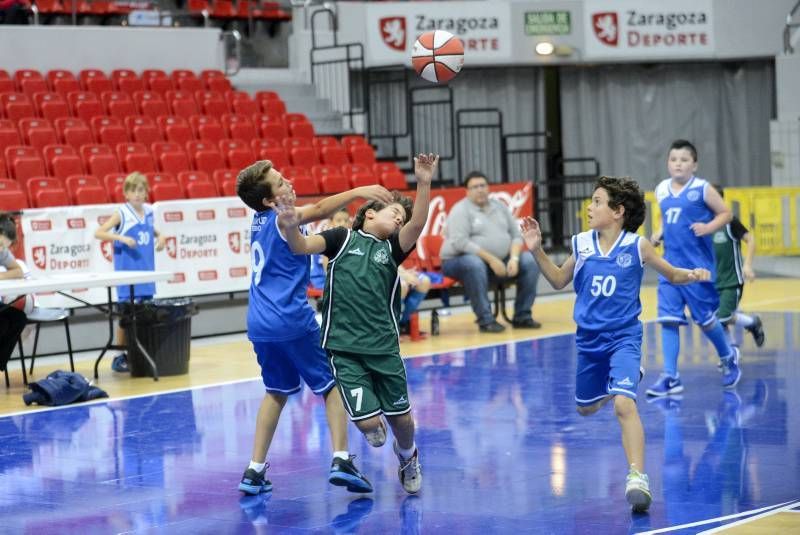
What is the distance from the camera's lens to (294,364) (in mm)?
7297

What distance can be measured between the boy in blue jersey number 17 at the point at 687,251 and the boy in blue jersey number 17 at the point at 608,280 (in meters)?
2.99

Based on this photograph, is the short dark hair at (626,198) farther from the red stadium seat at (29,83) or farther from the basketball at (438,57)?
the red stadium seat at (29,83)

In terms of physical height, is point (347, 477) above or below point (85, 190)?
below

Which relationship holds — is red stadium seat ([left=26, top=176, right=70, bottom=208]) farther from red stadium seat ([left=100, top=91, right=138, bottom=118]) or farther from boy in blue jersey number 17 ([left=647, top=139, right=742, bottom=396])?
boy in blue jersey number 17 ([left=647, top=139, right=742, bottom=396])

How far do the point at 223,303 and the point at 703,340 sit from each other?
5240 mm

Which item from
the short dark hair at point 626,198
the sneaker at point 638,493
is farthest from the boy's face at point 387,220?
the sneaker at point 638,493

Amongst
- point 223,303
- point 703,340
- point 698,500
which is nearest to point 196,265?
point 223,303

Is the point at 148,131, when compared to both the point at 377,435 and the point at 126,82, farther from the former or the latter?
the point at 377,435

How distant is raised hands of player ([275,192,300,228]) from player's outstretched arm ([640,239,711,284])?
1882 mm

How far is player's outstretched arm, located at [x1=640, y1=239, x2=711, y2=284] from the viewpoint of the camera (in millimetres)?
7168

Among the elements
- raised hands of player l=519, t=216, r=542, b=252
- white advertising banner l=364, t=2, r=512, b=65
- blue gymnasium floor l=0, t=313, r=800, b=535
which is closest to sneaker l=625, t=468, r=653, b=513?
blue gymnasium floor l=0, t=313, r=800, b=535

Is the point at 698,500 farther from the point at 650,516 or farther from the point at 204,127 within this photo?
the point at 204,127

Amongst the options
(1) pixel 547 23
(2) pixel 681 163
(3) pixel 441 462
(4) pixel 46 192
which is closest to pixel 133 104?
(4) pixel 46 192

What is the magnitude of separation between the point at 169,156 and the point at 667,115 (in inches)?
443
